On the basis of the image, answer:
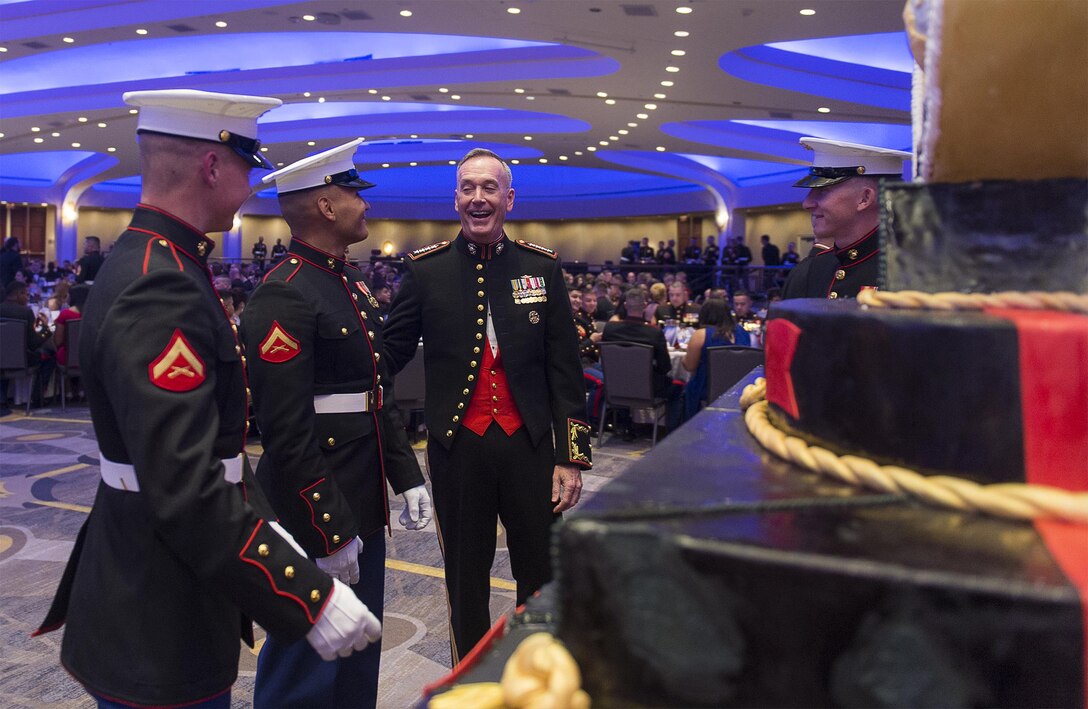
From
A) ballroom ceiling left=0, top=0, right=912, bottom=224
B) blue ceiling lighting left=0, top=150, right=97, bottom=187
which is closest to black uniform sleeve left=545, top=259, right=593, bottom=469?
ballroom ceiling left=0, top=0, right=912, bottom=224

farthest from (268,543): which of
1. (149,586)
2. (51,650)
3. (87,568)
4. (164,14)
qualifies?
(164,14)

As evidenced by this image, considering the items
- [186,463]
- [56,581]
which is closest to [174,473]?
[186,463]

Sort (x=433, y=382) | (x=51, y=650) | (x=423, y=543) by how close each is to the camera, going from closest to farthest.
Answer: (x=433, y=382) → (x=51, y=650) → (x=423, y=543)

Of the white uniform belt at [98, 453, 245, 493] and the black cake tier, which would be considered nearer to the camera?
the black cake tier

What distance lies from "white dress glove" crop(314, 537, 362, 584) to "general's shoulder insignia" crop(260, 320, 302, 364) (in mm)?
482

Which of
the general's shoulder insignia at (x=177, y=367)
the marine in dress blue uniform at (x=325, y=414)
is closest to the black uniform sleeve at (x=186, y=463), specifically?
the general's shoulder insignia at (x=177, y=367)

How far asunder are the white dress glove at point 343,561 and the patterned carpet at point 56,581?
786 millimetres

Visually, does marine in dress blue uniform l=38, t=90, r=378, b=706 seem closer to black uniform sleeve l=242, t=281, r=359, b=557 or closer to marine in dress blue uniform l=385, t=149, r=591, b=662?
black uniform sleeve l=242, t=281, r=359, b=557

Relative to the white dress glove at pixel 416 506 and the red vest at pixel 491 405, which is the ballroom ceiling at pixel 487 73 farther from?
the white dress glove at pixel 416 506

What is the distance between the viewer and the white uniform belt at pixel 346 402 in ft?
7.57

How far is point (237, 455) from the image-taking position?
171 centimetres

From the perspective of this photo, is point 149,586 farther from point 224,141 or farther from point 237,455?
point 224,141

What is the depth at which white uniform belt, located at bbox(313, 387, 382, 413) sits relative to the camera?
2.31 meters

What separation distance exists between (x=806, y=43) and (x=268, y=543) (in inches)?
482
